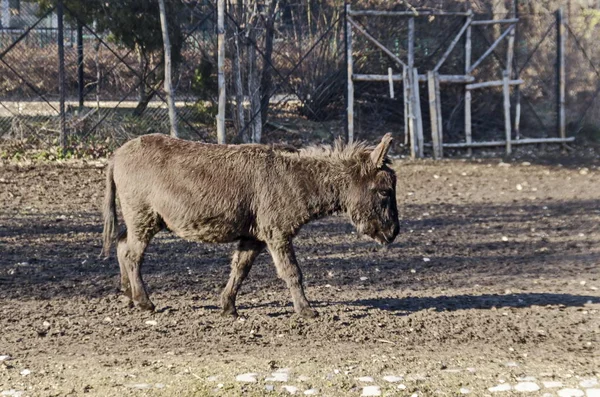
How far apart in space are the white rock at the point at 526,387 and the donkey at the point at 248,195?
205 centimetres

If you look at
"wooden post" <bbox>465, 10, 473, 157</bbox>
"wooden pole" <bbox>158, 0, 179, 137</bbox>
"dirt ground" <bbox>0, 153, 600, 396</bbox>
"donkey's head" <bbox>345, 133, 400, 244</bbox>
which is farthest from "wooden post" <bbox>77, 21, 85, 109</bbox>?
"donkey's head" <bbox>345, 133, 400, 244</bbox>

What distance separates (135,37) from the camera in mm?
17453

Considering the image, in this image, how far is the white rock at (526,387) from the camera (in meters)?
5.44

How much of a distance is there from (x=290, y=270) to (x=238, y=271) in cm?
49

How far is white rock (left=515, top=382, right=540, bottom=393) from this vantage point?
5.44 metres

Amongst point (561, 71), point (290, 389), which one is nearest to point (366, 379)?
point (290, 389)

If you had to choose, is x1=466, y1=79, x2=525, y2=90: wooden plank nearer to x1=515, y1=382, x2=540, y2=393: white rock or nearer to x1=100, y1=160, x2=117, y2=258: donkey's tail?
x1=100, y1=160, x2=117, y2=258: donkey's tail

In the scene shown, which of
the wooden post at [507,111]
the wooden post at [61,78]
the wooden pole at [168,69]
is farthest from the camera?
the wooden post at [507,111]

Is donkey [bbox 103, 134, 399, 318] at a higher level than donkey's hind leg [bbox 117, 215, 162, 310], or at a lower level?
higher

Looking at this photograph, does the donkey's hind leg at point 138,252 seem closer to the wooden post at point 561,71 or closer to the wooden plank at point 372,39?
the wooden plank at point 372,39

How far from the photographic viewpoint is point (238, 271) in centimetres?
723

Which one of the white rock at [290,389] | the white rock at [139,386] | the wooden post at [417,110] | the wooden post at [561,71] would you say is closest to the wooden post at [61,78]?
the wooden post at [417,110]

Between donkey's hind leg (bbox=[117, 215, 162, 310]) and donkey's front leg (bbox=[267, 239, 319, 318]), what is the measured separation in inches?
41.8

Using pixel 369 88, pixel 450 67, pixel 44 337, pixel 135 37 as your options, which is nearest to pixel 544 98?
pixel 450 67
